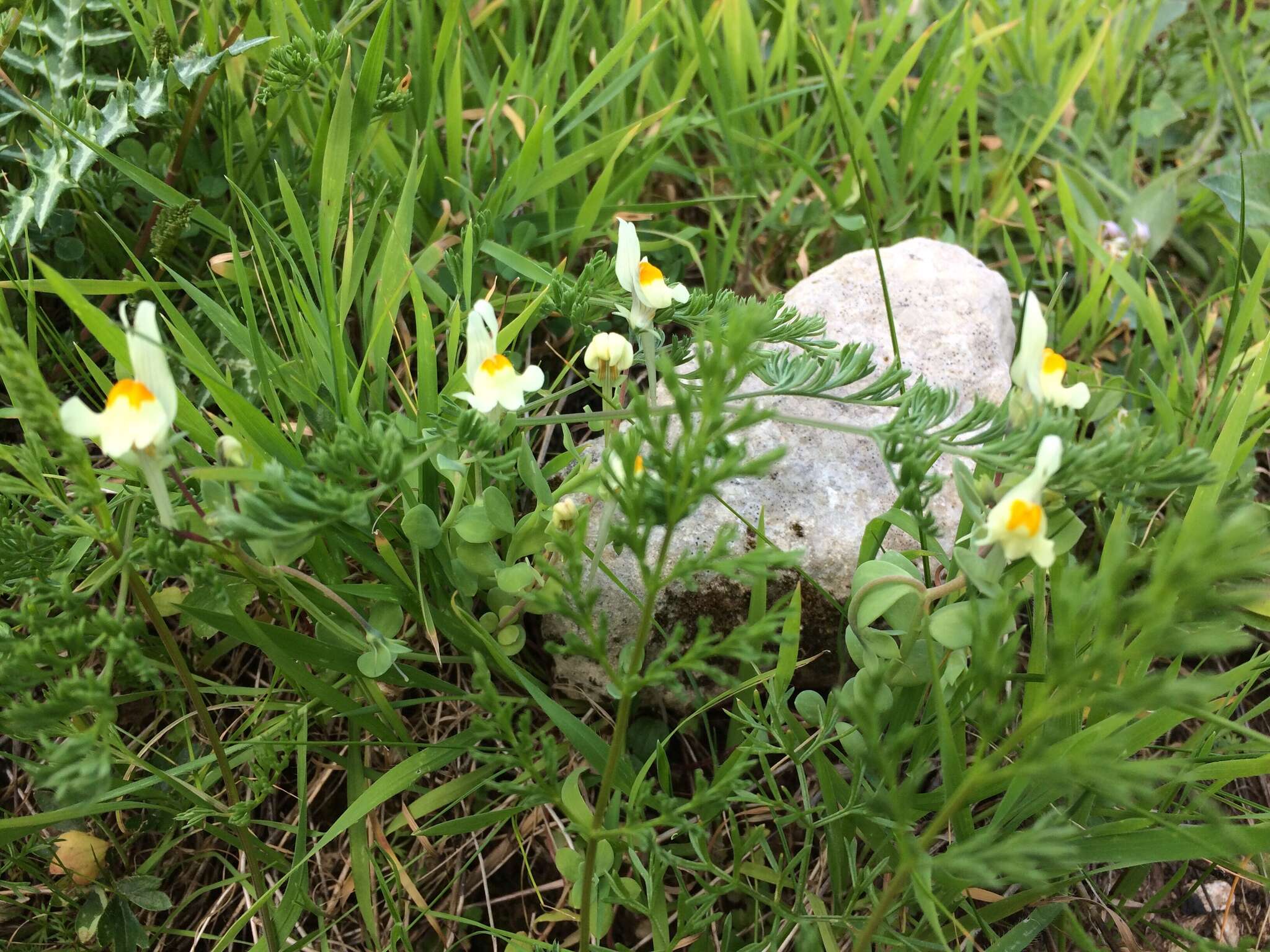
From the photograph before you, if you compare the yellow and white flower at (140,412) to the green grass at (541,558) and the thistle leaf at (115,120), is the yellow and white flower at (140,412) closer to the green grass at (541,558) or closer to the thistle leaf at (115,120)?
the green grass at (541,558)

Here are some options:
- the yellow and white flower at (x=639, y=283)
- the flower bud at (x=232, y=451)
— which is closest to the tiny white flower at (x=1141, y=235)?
the yellow and white flower at (x=639, y=283)

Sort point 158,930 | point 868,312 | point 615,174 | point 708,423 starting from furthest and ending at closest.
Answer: point 615,174
point 868,312
point 158,930
point 708,423

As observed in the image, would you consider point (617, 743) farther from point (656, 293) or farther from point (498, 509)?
point (656, 293)

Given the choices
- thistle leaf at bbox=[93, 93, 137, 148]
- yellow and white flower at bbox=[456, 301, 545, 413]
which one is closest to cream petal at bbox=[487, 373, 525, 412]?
yellow and white flower at bbox=[456, 301, 545, 413]

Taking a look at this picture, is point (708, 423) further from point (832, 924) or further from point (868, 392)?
point (832, 924)

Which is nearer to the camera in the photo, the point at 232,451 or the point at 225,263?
the point at 232,451

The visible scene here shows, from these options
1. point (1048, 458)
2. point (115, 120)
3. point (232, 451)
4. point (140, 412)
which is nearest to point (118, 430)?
point (140, 412)

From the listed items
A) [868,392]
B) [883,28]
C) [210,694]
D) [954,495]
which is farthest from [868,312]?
[210,694]
